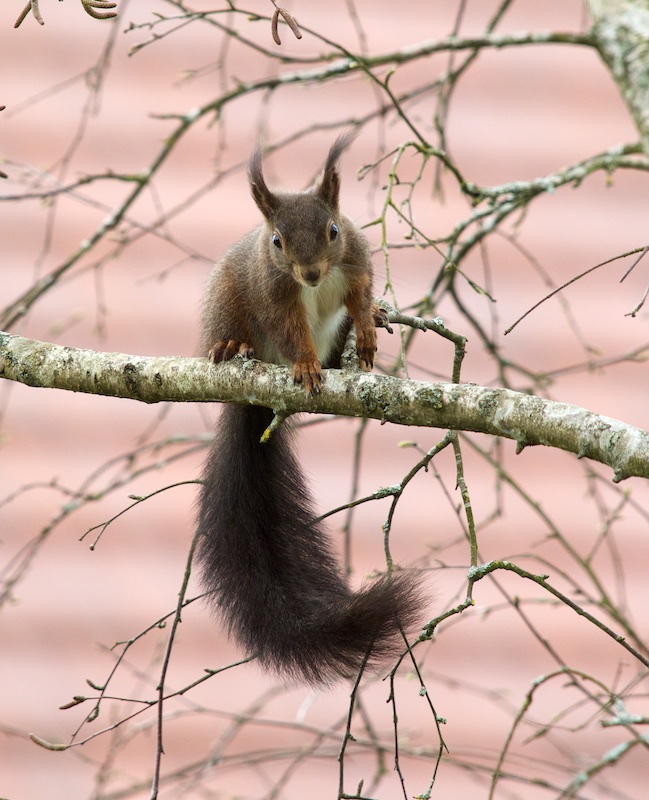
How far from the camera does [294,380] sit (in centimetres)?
166

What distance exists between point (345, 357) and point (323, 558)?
0.37 metres

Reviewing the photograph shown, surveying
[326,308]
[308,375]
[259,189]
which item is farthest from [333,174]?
[308,375]

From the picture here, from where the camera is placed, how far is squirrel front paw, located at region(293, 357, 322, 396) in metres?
1.62

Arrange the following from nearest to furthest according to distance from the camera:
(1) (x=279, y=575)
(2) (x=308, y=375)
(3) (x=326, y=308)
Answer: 1. (2) (x=308, y=375)
2. (1) (x=279, y=575)
3. (3) (x=326, y=308)

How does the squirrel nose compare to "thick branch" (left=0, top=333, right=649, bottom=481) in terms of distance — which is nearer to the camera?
"thick branch" (left=0, top=333, right=649, bottom=481)

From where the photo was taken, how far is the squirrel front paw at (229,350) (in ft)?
6.11

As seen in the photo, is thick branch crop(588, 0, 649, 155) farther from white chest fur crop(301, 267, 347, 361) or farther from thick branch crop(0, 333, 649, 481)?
thick branch crop(0, 333, 649, 481)

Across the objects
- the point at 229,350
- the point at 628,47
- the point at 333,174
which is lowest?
the point at 229,350

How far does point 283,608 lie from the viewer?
169cm

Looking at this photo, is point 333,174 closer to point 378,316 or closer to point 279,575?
point 378,316

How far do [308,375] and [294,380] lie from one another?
0.08ft

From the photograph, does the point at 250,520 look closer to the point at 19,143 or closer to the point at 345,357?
the point at 345,357

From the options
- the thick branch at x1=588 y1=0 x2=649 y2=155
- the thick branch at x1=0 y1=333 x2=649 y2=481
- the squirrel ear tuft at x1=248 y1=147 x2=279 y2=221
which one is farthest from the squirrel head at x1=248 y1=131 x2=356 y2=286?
the thick branch at x1=588 y1=0 x2=649 y2=155

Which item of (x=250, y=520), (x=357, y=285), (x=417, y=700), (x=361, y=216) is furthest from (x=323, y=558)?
(x=361, y=216)
